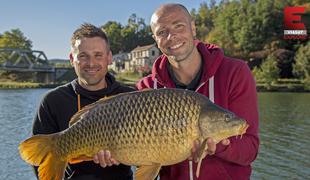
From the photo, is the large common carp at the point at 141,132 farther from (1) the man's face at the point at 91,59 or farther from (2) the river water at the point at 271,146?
(2) the river water at the point at 271,146

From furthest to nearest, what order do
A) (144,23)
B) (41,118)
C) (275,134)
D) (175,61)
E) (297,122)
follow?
1. (144,23)
2. (297,122)
3. (275,134)
4. (41,118)
5. (175,61)

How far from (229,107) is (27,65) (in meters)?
79.1

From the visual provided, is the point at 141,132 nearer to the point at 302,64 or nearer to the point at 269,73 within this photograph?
the point at 269,73

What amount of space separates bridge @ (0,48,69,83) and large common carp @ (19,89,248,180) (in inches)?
2917

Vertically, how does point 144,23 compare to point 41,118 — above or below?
above

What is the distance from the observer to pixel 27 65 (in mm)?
78688

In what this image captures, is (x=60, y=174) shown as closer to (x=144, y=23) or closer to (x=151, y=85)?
(x=151, y=85)

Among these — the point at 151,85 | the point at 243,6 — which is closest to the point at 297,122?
the point at 151,85

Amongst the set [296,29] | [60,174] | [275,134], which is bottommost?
[275,134]

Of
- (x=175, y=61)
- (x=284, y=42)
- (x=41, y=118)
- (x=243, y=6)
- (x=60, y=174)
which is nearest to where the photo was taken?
(x=60, y=174)

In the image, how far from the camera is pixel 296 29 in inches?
2525

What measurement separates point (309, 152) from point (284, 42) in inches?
1981

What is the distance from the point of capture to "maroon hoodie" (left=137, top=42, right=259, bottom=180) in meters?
2.95

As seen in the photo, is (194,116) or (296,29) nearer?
(194,116)
